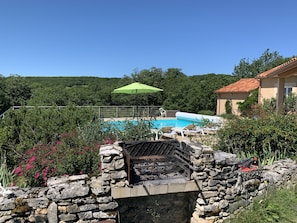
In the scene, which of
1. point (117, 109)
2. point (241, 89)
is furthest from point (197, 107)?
point (117, 109)

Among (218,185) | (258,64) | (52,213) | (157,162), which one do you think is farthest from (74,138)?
(258,64)

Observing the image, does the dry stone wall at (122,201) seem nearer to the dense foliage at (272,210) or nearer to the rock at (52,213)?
the rock at (52,213)

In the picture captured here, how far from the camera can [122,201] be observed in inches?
189

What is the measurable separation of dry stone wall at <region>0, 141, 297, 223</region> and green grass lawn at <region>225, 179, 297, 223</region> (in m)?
0.25

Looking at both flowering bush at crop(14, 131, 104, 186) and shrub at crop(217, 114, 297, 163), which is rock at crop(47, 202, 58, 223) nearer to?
flowering bush at crop(14, 131, 104, 186)

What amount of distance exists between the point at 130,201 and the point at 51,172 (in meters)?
1.70

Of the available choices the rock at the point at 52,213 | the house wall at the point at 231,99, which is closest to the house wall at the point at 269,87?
the house wall at the point at 231,99

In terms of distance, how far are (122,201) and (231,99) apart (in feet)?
69.0

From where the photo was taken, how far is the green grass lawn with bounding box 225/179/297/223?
4.43 meters

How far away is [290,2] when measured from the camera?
16156 mm

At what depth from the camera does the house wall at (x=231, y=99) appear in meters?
22.8

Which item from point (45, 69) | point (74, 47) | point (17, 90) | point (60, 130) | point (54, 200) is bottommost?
point (54, 200)

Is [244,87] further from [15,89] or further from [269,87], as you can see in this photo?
[15,89]

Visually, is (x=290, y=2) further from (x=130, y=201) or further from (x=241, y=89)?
(x=130, y=201)
